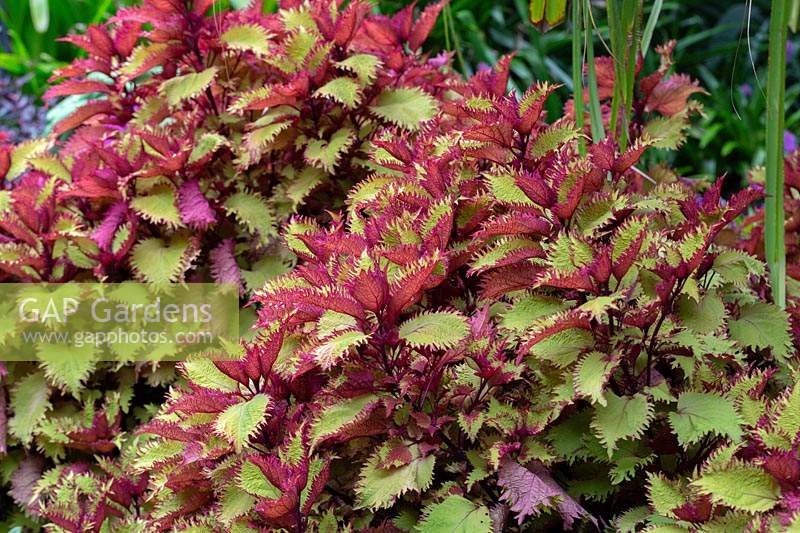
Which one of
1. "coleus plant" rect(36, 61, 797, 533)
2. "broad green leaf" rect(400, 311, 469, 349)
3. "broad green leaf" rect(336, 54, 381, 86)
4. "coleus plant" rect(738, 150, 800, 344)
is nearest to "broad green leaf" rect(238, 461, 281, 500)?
"coleus plant" rect(36, 61, 797, 533)

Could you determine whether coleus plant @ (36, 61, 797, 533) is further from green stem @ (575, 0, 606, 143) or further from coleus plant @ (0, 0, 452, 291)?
coleus plant @ (0, 0, 452, 291)

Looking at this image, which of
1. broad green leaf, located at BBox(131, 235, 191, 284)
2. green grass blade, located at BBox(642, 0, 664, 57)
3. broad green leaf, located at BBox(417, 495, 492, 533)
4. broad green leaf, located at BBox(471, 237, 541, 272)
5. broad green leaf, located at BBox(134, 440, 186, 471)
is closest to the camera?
broad green leaf, located at BBox(417, 495, 492, 533)

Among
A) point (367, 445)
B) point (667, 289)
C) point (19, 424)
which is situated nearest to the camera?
point (667, 289)

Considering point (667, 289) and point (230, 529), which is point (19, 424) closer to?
point (230, 529)

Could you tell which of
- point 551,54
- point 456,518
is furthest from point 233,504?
point 551,54

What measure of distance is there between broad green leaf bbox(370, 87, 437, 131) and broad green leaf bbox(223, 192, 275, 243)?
277mm

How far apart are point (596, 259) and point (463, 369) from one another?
22cm

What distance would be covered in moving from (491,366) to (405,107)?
70 cm

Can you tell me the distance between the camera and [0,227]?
1648 millimetres

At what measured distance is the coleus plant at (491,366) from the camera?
98 centimetres

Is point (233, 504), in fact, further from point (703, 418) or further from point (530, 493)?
point (703, 418)

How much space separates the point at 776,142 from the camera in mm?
1155

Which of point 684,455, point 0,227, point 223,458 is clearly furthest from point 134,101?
point 684,455

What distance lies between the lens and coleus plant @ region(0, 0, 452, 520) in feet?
5.06
